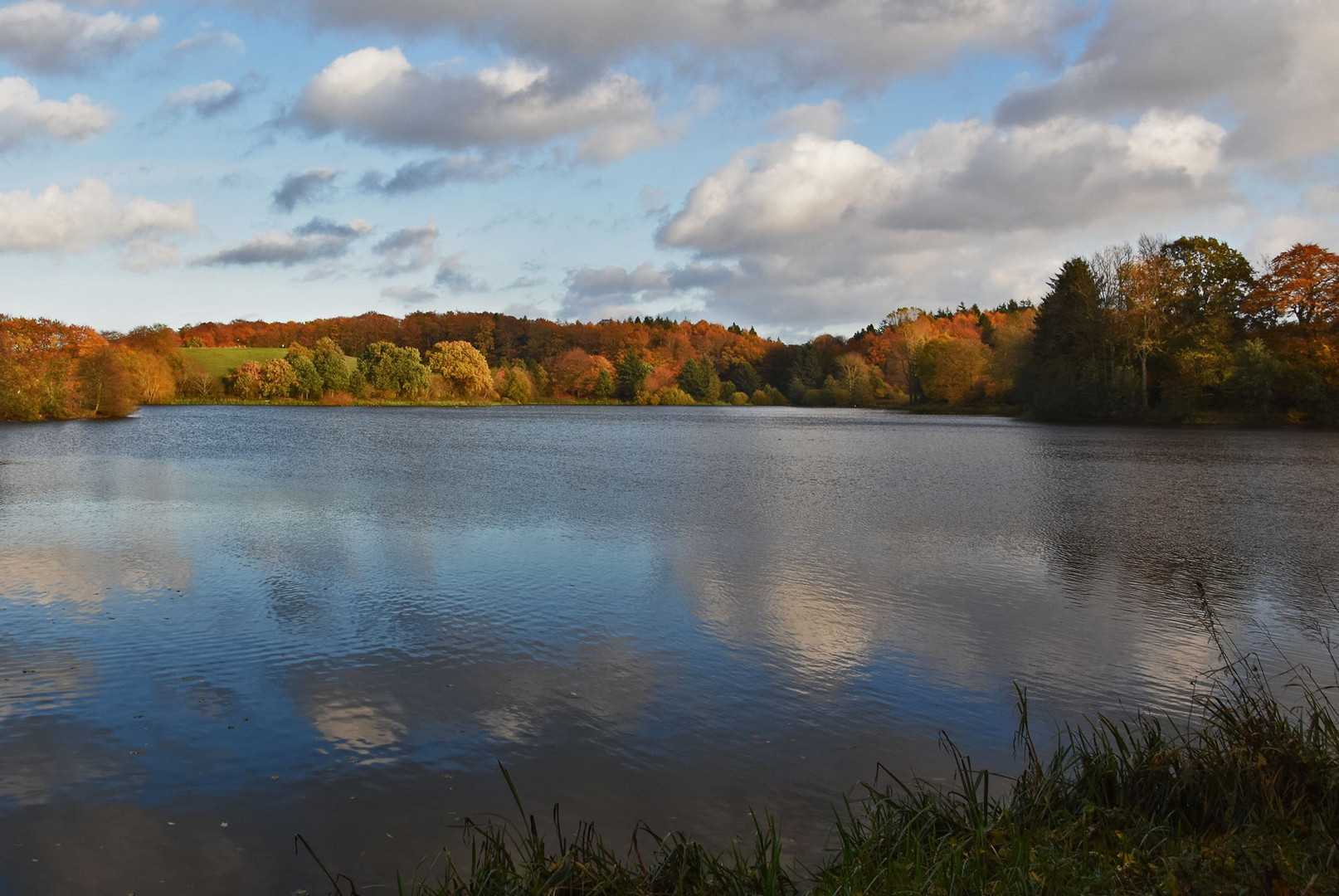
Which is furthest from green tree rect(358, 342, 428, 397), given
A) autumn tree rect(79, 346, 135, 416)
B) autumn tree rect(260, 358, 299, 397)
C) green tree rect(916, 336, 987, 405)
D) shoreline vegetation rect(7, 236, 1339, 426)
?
green tree rect(916, 336, 987, 405)

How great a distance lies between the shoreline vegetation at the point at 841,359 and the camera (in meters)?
43.4

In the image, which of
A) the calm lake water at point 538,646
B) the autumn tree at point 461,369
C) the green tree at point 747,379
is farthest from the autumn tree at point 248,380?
the calm lake water at point 538,646

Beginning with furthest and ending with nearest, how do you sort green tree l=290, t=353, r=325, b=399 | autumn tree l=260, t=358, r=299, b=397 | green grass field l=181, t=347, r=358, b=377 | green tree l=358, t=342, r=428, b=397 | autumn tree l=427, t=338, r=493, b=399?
autumn tree l=427, t=338, r=493, b=399, green tree l=358, t=342, r=428, b=397, green tree l=290, t=353, r=325, b=399, autumn tree l=260, t=358, r=299, b=397, green grass field l=181, t=347, r=358, b=377

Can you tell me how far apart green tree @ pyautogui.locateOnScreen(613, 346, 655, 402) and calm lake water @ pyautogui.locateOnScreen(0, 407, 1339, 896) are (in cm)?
8215

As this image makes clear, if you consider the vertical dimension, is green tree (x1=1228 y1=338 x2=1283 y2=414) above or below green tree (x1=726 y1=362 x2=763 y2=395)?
below

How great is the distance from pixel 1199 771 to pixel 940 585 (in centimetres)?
572

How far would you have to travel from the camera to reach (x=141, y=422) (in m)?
41.9

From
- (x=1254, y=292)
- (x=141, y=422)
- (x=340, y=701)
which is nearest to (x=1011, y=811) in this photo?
(x=340, y=701)

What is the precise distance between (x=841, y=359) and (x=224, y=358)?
61.7 m

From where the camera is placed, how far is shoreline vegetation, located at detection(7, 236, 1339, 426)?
43438mm

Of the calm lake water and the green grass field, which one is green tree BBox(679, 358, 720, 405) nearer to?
the green grass field

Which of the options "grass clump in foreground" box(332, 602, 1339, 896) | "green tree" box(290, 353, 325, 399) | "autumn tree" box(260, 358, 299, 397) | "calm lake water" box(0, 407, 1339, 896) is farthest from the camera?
"green tree" box(290, 353, 325, 399)

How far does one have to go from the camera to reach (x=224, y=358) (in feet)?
253

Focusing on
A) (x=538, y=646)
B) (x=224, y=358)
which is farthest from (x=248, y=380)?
(x=538, y=646)
